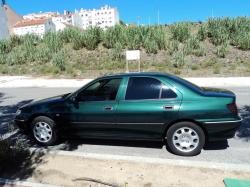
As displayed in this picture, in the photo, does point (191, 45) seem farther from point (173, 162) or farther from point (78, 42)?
point (173, 162)

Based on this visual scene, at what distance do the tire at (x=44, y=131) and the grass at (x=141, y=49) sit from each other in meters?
14.2

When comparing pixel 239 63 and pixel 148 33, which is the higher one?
pixel 148 33

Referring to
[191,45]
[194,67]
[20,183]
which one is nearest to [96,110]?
[20,183]

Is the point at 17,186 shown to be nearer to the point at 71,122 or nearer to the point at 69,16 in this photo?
the point at 71,122

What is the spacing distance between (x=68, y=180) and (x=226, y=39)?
22.5 metres

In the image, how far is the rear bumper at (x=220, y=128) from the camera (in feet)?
16.5

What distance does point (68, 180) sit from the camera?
14.4 feet

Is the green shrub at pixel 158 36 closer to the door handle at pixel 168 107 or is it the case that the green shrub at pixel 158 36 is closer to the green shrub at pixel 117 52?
the green shrub at pixel 117 52

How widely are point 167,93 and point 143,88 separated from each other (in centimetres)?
45

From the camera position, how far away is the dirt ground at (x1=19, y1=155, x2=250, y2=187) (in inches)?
165

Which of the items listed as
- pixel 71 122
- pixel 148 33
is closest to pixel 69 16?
pixel 148 33

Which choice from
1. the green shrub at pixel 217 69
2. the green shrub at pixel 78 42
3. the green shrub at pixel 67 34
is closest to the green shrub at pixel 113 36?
the green shrub at pixel 78 42

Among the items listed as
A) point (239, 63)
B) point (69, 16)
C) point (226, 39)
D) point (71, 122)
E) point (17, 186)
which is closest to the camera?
point (17, 186)

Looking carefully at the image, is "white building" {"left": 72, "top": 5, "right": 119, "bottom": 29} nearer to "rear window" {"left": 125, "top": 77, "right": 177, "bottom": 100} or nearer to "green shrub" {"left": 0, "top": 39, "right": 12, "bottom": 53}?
"green shrub" {"left": 0, "top": 39, "right": 12, "bottom": 53}
